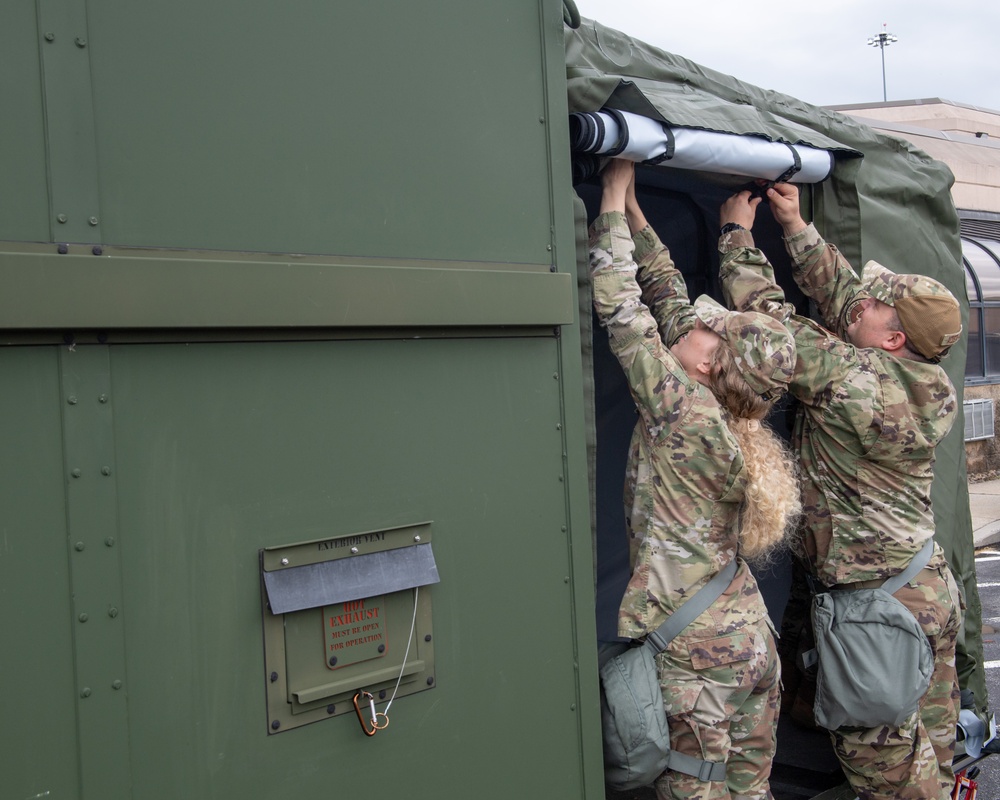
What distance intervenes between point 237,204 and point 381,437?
50cm

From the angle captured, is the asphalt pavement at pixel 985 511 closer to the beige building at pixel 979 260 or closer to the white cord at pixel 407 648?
the beige building at pixel 979 260

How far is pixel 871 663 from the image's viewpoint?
8.87 feet

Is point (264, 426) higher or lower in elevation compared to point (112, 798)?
higher

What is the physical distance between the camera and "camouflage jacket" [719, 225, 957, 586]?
282cm

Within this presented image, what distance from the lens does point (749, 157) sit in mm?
2686

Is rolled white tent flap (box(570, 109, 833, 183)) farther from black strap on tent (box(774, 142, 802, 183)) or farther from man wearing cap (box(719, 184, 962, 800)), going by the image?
man wearing cap (box(719, 184, 962, 800))

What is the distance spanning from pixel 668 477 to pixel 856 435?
0.76 meters

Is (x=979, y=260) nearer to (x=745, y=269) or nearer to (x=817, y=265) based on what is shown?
(x=817, y=265)

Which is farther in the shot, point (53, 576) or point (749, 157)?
point (749, 157)

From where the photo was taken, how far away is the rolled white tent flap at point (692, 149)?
7.52 ft

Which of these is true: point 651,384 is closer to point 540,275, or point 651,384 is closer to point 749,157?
point 540,275

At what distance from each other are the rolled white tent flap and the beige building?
8636mm

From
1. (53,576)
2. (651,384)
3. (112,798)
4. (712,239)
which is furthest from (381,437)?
(712,239)

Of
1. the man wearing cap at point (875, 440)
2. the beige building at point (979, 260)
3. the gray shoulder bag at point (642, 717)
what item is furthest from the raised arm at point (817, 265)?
the beige building at point (979, 260)
